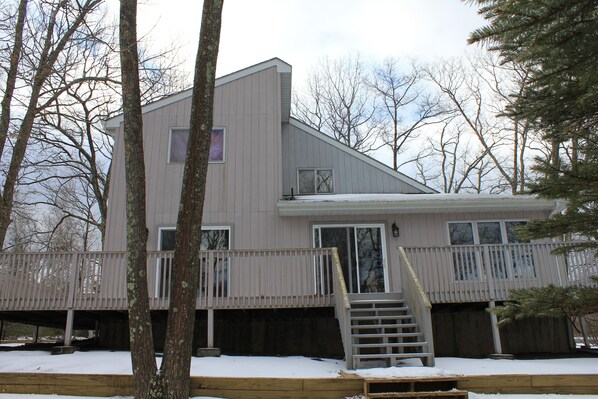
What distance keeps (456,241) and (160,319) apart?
7003 millimetres

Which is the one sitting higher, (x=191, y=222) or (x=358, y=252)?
(x=358, y=252)

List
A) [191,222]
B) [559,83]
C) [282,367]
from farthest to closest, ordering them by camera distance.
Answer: [282,367], [191,222], [559,83]

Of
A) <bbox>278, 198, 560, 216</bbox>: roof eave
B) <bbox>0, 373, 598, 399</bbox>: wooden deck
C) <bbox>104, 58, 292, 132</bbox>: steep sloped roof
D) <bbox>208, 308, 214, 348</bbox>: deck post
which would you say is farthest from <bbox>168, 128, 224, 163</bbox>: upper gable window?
<bbox>0, 373, 598, 399</bbox>: wooden deck

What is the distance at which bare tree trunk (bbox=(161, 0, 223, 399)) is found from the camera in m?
5.10

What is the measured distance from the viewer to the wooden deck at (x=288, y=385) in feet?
20.4

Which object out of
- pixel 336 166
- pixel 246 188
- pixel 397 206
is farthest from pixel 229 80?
pixel 397 206

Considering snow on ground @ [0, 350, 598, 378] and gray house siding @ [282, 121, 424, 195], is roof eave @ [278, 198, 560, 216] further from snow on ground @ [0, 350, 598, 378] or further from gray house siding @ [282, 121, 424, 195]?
snow on ground @ [0, 350, 598, 378]

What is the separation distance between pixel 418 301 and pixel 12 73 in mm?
9432

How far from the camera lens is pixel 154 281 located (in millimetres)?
9461

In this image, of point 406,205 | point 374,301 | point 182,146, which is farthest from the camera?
point 182,146

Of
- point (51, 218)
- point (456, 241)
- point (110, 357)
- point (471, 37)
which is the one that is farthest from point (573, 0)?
point (51, 218)

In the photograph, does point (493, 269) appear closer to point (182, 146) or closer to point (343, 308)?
point (343, 308)

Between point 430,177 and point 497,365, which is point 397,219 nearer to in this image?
point 497,365

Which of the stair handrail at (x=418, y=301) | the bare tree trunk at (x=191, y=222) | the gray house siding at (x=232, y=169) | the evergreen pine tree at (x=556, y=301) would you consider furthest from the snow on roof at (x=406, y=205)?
the evergreen pine tree at (x=556, y=301)
